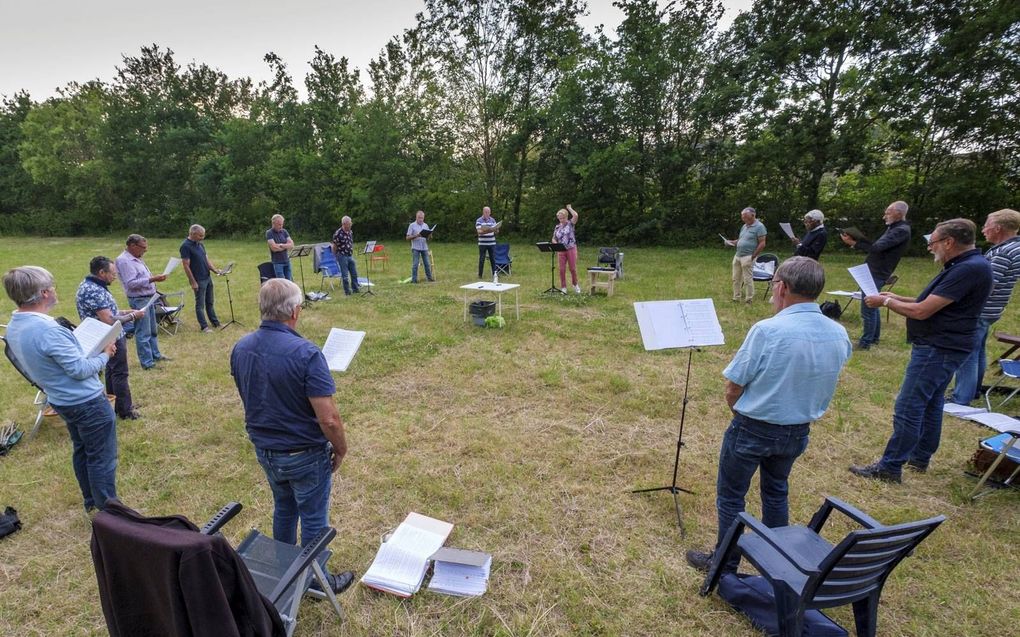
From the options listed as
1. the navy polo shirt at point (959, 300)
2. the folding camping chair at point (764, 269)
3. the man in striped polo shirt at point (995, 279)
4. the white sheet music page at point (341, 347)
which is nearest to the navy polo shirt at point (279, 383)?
the white sheet music page at point (341, 347)

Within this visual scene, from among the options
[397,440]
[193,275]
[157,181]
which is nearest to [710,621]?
[397,440]

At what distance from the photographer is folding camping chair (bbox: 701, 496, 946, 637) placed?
182 cm

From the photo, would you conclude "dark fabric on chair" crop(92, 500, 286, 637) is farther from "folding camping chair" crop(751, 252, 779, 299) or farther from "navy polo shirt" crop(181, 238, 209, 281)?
"folding camping chair" crop(751, 252, 779, 299)

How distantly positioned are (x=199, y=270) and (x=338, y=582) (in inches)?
249

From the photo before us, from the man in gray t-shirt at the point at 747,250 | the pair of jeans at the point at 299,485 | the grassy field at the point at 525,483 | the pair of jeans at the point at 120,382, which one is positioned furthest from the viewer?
the man in gray t-shirt at the point at 747,250

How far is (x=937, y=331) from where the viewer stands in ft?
10.8

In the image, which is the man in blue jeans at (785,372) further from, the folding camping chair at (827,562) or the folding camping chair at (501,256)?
the folding camping chair at (501,256)

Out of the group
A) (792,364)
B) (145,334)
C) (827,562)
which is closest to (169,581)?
(827,562)

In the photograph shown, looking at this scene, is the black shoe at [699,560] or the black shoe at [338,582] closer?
the black shoe at [338,582]

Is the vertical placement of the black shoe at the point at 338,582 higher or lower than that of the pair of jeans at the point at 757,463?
lower

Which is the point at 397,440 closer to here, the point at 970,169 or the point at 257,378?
the point at 257,378

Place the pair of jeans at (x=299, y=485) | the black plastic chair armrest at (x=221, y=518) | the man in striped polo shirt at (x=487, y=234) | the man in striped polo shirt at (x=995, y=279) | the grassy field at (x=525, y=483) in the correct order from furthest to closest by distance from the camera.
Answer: the man in striped polo shirt at (x=487, y=234) < the man in striped polo shirt at (x=995, y=279) < the grassy field at (x=525, y=483) < the pair of jeans at (x=299, y=485) < the black plastic chair armrest at (x=221, y=518)

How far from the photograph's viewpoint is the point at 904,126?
1403cm

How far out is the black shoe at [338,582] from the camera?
2684 mm
